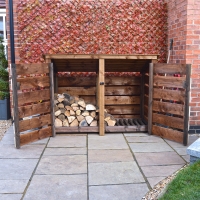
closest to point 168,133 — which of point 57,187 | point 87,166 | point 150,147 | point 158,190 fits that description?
point 150,147

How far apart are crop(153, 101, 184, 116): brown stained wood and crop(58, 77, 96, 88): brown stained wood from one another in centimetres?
150

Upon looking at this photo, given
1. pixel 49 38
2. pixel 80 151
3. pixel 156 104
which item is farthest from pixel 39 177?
pixel 49 38

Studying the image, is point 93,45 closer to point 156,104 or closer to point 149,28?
point 149,28

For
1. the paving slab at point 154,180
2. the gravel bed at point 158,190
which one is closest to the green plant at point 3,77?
the paving slab at point 154,180

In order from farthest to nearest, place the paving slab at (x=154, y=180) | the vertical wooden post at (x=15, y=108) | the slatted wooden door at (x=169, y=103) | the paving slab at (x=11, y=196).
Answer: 1. the slatted wooden door at (x=169, y=103)
2. the vertical wooden post at (x=15, y=108)
3. the paving slab at (x=154, y=180)
4. the paving slab at (x=11, y=196)

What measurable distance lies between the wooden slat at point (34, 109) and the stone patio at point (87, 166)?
19.4 inches

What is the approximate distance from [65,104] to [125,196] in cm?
265

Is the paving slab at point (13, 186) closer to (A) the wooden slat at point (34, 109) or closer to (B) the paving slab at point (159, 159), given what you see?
(A) the wooden slat at point (34, 109)

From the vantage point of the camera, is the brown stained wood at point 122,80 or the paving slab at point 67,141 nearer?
the paving slab at point 67,141

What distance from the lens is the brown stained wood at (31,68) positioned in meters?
3.92

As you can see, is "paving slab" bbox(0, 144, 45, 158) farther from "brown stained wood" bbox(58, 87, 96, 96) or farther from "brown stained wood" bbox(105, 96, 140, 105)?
"brown stained wood" bbox(105, 96, 140, 105)

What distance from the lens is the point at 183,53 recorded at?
4699 millimetres

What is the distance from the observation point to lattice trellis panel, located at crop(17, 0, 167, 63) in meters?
5.21

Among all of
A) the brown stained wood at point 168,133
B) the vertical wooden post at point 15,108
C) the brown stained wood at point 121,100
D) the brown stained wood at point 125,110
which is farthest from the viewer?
the brown stained wood at point 125,110
